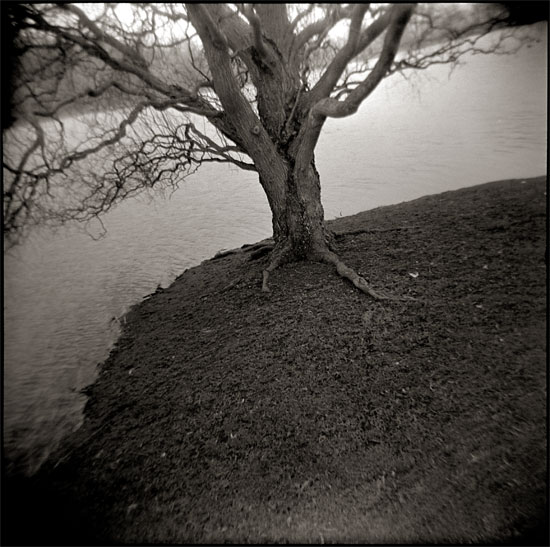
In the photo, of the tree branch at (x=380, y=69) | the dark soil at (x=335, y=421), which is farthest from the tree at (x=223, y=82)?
the dark soil at (x=335, y=421)

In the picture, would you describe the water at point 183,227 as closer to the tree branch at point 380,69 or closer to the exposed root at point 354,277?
the tree branch at point 380,69

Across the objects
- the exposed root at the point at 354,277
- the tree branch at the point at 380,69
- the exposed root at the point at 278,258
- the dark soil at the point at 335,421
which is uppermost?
the tree branch at the point at 380,69

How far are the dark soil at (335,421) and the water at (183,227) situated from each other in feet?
3.90

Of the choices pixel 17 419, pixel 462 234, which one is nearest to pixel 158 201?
pixel 17 419

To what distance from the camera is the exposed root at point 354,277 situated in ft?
11.7

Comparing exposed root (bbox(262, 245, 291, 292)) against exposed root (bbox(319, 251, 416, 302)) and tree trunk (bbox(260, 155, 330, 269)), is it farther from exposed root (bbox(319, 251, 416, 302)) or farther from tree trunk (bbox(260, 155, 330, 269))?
exposed root (bbox(319, 251, 416, 302))

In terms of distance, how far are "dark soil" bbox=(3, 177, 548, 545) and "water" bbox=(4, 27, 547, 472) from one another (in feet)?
3.90

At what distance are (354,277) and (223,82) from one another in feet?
8.67

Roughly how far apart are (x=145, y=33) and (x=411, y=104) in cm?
2292

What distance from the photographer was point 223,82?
3547mm

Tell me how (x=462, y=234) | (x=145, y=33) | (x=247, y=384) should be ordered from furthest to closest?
(x=462, y=234) < (x=145, y=33) < (x=247, y=384)

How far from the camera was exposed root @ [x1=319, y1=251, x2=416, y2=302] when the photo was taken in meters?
3.58

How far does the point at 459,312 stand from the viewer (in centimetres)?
313

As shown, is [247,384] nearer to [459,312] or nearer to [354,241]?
[459,312]
